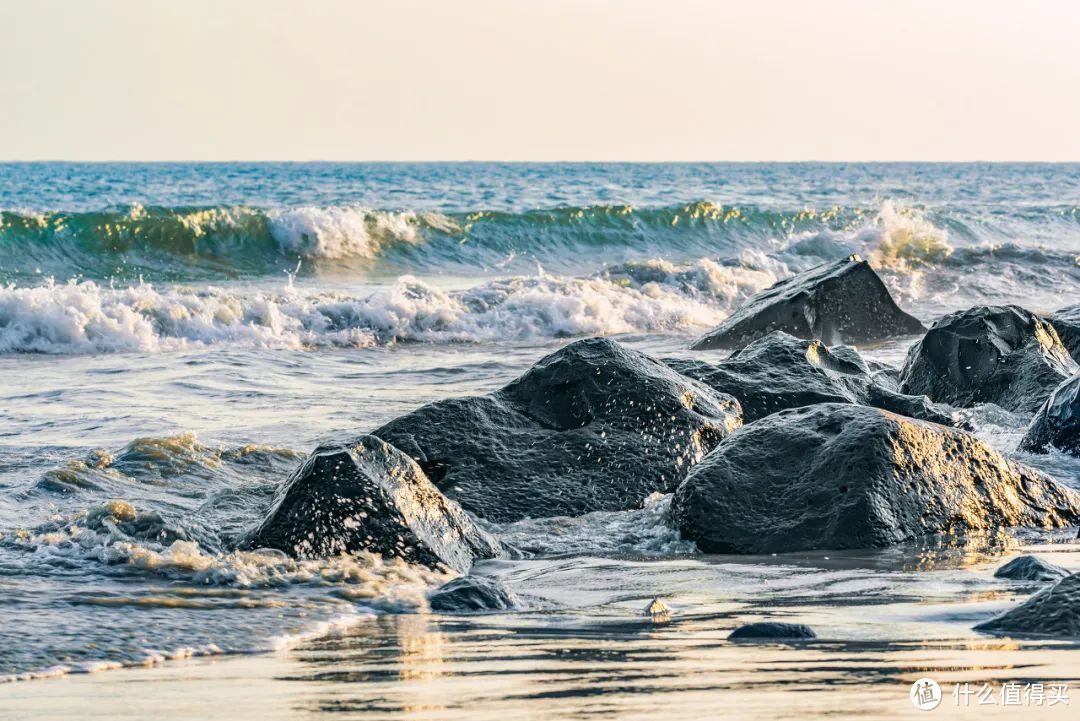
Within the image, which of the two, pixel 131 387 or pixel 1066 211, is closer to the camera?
pixel 131 387

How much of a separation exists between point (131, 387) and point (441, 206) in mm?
23845

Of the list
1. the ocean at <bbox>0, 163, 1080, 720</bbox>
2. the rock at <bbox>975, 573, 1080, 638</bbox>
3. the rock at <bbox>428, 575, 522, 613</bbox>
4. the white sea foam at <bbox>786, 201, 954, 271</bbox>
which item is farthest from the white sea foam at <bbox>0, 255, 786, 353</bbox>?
the rock at <bbox>975, 573, 1080, 638</bbox>

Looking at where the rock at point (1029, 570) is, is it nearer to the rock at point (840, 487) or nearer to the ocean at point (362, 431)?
the ocean at point (362, 431)

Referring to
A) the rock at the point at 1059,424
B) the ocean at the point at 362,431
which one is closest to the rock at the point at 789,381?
the rock at the point at 1059,424

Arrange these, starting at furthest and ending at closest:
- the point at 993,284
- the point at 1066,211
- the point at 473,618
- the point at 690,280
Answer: the point at 1066,211 → the point at 993,284 → the point at 690,280 → the point at 473,618

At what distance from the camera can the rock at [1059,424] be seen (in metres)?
7.21

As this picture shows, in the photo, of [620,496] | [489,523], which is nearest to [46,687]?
[489,523]

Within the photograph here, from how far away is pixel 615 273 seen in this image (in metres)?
20.8

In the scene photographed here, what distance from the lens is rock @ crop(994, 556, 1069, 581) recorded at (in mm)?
4809

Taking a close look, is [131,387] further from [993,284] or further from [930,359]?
[993,284]

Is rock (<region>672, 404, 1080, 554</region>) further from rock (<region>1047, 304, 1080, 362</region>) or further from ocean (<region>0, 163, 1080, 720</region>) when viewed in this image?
rock (<region>1047, 304, 1080, 362</region>)

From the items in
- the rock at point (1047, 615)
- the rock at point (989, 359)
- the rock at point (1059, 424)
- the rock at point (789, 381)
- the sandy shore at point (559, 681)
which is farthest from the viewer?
the rock at point (989, 359)

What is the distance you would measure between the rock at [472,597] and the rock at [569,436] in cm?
154

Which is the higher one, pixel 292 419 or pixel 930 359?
pixel 930 359
